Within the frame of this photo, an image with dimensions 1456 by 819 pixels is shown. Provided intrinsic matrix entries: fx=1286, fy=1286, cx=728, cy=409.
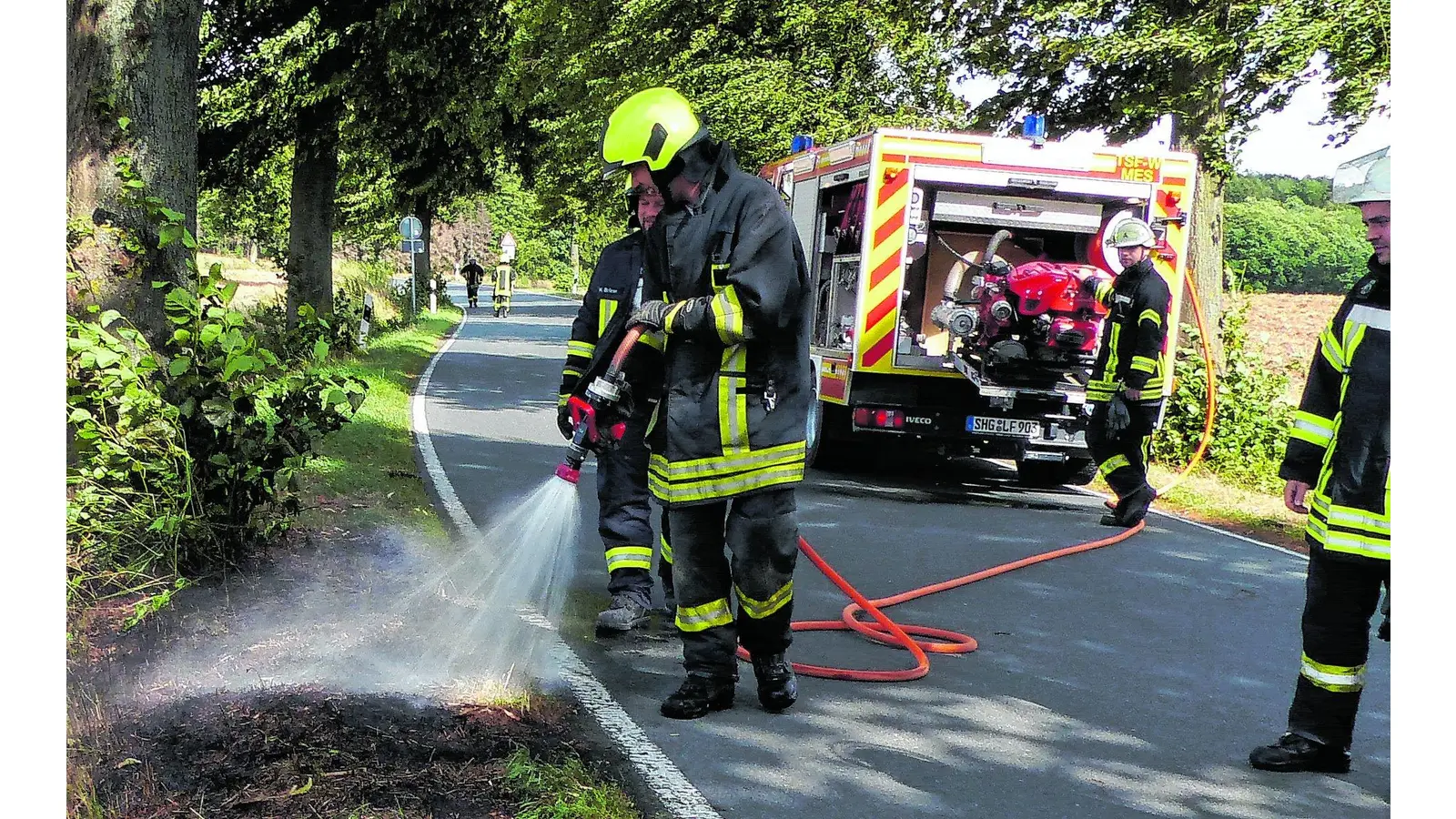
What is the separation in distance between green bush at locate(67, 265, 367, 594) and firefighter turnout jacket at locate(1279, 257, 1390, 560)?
394 centimetres

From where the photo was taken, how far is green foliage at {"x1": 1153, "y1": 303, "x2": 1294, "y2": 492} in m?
11.5

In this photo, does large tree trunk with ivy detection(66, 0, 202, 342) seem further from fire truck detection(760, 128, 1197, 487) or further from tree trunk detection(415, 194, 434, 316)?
tree trunk detection(415, 194, 434, 316)

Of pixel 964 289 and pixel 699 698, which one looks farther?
pixel 964 289

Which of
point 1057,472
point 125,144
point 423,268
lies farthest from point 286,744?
point 423,268

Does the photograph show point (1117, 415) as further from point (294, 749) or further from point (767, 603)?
point (294, 749)

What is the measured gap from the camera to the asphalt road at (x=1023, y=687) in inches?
156

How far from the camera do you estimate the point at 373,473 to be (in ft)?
29.6

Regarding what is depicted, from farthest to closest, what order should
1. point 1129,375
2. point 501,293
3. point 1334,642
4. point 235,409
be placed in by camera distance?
point 501,293, point 1129,375, point 235,409, point 1334,642

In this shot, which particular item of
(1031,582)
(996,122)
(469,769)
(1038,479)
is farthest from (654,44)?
(469,769)

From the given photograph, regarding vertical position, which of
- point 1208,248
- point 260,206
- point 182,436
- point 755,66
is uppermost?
point 755,66

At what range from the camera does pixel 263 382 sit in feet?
19.0

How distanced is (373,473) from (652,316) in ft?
16.9

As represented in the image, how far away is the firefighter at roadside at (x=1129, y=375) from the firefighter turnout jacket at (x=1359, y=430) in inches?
178

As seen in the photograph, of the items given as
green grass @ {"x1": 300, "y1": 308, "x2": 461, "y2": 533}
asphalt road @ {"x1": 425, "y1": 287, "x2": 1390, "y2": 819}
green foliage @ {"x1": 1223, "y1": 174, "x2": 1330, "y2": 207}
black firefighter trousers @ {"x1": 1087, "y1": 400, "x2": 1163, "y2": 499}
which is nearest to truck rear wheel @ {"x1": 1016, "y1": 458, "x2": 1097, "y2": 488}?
asphalt road @ {"x1": 425, "y1": 287, "x2": 1390, "y2": 819}
